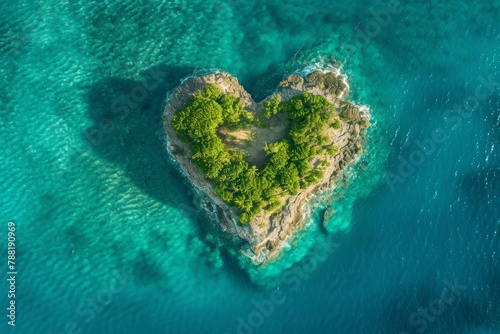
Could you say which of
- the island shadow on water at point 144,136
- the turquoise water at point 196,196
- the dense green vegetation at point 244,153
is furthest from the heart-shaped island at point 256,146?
the turquoise water at point 196,196

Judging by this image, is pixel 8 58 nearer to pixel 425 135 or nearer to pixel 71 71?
pixel 71 71

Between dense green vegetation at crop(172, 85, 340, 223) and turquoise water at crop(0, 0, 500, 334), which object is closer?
dense green vegetation at crop(172, 85, 340, 223)

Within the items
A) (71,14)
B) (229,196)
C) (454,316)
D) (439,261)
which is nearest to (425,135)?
(439,261)

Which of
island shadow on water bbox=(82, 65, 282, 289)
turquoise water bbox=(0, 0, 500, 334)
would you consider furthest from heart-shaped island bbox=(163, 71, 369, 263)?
turquoise water bbox=(0, 0, 500, 334)

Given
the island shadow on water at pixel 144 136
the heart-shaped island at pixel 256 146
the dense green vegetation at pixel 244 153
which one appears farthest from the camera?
the island shadow on water at pixel 144 136

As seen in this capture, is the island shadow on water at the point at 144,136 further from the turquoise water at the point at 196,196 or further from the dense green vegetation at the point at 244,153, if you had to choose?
the dense green vegetation at the point at 244,153

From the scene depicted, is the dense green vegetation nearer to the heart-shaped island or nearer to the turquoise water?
the heart-shaped island
